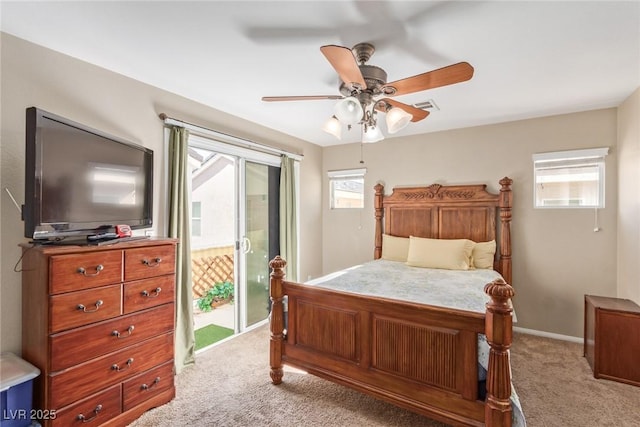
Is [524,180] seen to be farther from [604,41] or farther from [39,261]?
[39,261]

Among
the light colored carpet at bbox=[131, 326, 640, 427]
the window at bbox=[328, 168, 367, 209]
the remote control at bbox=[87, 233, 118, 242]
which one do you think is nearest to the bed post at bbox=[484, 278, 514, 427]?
the light colored carpet at bbox=[131, 326, 640, 427]

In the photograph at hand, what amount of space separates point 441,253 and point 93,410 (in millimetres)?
3159

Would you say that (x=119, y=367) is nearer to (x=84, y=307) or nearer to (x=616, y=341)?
(x=84, y=307)

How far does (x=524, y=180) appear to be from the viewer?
3402 millimetres

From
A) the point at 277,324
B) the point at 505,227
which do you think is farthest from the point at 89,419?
the point at 505,227

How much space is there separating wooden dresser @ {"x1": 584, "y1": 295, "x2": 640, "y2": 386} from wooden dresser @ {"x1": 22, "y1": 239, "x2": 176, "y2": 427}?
3.31 meters

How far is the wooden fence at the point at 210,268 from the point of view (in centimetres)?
346

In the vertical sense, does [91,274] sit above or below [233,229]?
below

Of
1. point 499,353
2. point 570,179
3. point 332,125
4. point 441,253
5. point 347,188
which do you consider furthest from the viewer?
point 347,188

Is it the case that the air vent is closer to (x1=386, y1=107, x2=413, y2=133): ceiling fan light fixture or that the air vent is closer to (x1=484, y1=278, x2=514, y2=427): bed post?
(x1=386, y1=107, x2=413, y2=133): ceiling fan light fixture

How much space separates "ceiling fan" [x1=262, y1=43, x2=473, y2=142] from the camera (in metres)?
1.58

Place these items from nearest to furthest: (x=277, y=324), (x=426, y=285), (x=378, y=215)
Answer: (x=277, y=324) < (x=426, y=285) < (x=378, y=215)

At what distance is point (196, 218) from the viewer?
320 cm

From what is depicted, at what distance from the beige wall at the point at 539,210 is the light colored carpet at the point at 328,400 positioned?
0.64 meters
